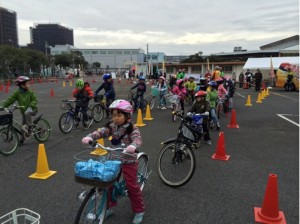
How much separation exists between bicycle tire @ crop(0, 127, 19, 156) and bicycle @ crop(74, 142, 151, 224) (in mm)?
4110

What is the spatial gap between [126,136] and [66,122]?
19.3 feet

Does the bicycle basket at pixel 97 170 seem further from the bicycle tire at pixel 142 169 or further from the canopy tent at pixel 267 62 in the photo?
the canopy tent at pixel 267 62

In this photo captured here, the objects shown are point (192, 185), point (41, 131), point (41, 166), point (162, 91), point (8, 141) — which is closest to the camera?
point (192, 185)

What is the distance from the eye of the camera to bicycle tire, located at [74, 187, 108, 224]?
10.8 feet

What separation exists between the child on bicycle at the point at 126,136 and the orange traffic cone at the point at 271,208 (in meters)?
1.66

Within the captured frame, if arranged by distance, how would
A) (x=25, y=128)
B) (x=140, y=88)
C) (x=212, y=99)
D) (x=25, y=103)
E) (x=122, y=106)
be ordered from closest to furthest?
(x=122, y=106)
(x=25, y=128)
(x=25, y=103)
(x=212, y=99)
(x=140, y=88)

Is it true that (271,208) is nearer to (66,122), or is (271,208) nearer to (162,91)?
(66,122)

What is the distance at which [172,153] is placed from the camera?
5234 mm

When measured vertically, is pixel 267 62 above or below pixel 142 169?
above

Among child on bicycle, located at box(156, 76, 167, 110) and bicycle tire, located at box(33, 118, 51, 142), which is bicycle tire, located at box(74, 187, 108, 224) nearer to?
bicycle tire, located at box(33, 118, 51, 142)

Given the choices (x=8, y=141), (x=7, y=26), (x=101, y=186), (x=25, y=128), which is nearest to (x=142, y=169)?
(x=101, y=186)

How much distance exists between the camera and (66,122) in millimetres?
9336

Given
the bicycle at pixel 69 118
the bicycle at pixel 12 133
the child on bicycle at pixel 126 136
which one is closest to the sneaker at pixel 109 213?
the child on bicycle at pixel 126 136

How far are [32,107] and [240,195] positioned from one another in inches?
220
